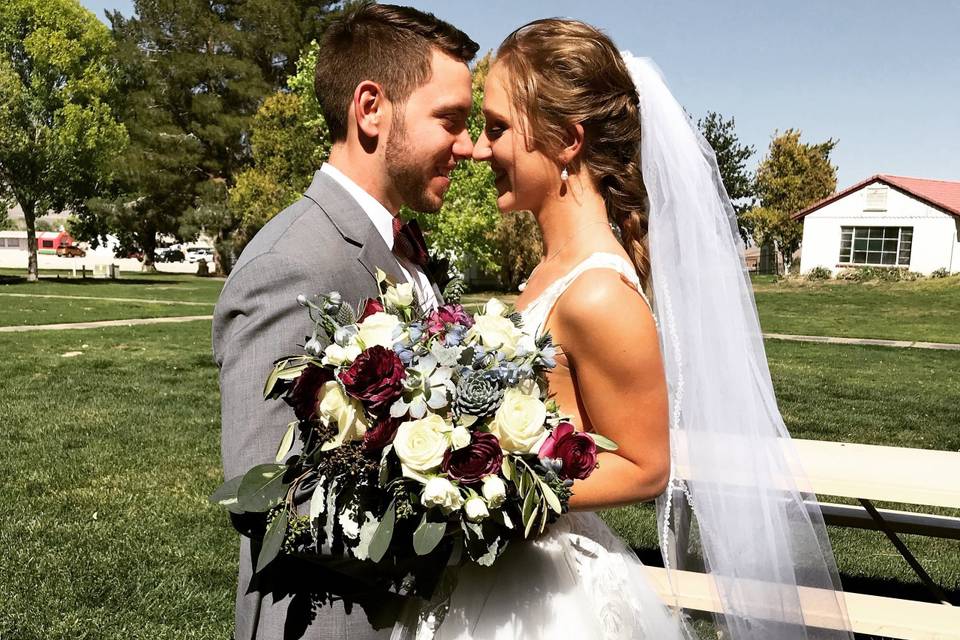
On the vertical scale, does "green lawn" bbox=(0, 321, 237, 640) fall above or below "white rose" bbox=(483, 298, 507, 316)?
below

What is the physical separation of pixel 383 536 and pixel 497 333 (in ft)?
1.86

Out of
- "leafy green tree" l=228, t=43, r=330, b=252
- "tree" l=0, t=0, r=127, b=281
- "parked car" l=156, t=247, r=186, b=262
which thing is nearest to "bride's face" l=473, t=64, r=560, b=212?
"leafy green tree" l=228, t=43, r=330, b=252

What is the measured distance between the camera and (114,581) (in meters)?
5.54

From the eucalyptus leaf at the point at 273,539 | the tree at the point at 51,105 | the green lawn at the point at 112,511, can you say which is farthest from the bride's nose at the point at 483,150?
the tree at the point at 51,105

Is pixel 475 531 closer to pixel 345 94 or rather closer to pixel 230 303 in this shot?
pixel 230 303

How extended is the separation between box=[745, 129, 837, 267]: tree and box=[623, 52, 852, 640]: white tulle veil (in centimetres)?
5273

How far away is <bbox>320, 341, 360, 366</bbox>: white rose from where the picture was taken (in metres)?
1.96

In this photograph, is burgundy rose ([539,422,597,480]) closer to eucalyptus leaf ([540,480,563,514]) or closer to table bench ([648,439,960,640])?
eucalyptus leaf ([540,480,563,514])

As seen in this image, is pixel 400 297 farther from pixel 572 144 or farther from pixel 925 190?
pixel 925 190

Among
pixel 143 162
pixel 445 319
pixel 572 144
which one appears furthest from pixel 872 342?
pixel 143 162

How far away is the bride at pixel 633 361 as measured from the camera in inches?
94.9

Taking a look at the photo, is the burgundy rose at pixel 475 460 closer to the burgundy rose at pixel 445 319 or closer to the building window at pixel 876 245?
the burgundy rose at pixel 445 319

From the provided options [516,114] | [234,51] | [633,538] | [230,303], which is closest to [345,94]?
[516,114]

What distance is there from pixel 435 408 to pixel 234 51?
174ft
